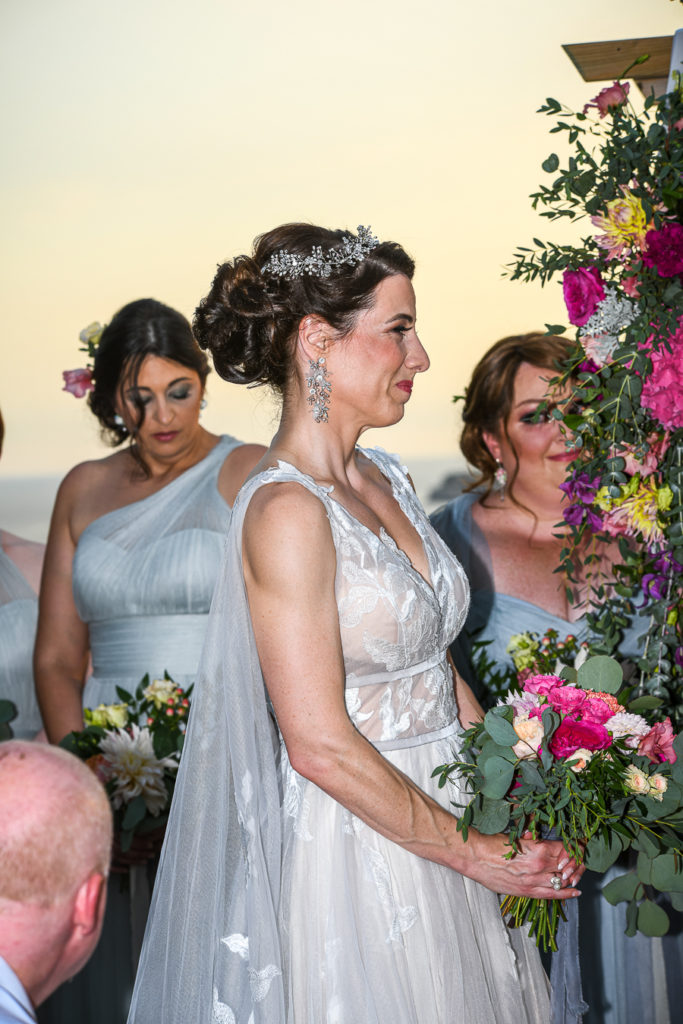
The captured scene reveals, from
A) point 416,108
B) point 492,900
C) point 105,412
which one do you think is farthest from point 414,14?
point 492,900

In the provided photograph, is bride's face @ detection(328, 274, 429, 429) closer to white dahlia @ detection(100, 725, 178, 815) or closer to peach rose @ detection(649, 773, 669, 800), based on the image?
peach rose @ detection(649, 773, 669, 800)

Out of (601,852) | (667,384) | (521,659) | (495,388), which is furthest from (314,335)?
(495,388)

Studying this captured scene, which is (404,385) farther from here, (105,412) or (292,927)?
(105,412)

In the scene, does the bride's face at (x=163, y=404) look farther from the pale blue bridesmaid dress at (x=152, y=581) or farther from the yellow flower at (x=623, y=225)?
the yellow flower at (x=623, y=225)

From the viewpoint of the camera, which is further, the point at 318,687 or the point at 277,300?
the point at 277,300

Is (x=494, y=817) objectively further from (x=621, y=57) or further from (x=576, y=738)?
(x=621, y=57)

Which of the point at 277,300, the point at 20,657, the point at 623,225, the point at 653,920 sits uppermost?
the point at 623,225

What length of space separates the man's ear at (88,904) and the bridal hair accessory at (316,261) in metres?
1.11

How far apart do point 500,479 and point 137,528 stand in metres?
1.12

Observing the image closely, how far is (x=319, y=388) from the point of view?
1885 millimetres

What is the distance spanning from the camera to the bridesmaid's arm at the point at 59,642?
3.43 metres

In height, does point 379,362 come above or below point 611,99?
below

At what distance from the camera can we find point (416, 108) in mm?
3605

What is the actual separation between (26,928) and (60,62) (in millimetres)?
3295
